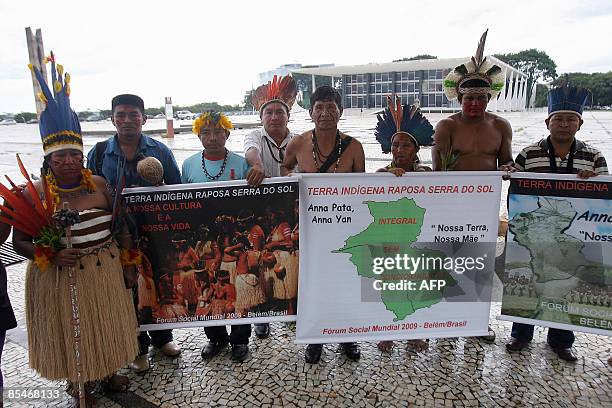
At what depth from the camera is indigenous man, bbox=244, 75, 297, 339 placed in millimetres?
3319

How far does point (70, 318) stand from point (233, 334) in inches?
43.2

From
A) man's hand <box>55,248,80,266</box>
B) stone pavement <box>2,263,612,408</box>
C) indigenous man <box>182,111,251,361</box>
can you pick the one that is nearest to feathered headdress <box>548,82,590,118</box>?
stone pavement <box>2,263,612,408</box>

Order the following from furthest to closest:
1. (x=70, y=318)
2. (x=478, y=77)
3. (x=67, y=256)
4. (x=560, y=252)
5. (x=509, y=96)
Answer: (x=509, y=96) → (x=478, y=77) → (x=560, y=252) → (x=70, y=318) → (x=67, y=256)

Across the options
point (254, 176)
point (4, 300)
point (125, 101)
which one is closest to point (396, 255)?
point (254, 176)

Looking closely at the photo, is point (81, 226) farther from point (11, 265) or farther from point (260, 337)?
point (11, 265)

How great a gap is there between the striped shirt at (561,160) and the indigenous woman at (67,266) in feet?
9.18

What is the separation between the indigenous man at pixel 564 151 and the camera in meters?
2.81

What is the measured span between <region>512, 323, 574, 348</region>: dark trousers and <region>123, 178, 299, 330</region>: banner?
Result: 1656mm

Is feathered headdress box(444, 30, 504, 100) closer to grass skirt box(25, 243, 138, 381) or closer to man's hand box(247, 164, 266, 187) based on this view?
man's hand box(247, 164, 266, 187)

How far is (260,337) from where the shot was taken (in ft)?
10.7

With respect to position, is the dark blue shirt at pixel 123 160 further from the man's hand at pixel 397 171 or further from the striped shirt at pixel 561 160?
the striped shirt at pixel 561 160

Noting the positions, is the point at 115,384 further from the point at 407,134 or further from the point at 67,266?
the point at 407,134

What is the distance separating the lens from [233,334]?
3.00 meters

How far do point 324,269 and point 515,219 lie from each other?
1.36m
